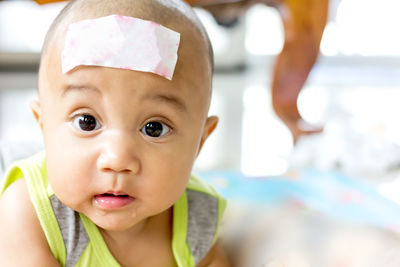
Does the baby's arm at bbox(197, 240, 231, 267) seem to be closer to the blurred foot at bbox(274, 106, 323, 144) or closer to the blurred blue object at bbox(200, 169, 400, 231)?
the blurred blue object at bbox(200, 169, 400, 231)

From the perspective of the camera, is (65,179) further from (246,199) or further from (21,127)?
(21,127)

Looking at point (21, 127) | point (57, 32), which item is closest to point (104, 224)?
point (57, 32)

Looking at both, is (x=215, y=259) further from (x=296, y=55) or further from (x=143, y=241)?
(x=296, y=55)

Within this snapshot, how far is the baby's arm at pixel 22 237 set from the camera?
67 centimetres

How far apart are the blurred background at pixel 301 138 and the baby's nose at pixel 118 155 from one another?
0.98 feet

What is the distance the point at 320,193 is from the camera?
1408mm

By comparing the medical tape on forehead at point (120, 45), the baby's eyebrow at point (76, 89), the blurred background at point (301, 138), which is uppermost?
the medical tape on forehead at point (120, 45)

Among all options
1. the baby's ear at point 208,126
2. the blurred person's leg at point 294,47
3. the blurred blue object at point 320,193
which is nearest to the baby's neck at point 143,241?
the baby's ear at point 208,126

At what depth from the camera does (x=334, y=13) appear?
272 cm

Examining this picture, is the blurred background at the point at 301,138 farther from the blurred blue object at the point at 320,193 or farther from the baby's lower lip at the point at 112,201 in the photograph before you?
the baby's lower lip at the point at 112,201

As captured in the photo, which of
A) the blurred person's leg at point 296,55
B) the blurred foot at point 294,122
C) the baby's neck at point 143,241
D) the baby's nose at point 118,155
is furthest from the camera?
the blurred foot at point 294,122

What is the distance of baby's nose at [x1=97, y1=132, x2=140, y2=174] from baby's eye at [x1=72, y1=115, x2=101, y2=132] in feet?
0.09

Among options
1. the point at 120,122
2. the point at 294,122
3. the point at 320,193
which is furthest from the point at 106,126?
the point at 294,122

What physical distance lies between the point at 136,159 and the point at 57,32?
0.63 ft
